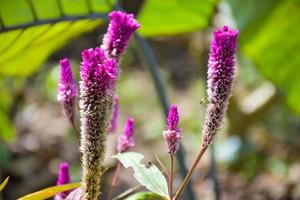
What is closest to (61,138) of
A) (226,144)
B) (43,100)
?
(43,100)

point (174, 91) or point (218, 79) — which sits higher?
point (218, 79)

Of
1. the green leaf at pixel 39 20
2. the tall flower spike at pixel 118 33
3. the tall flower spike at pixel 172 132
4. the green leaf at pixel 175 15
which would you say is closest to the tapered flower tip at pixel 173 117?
the tall flower spike at pixel 172 132

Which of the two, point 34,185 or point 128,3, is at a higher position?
point 128,3

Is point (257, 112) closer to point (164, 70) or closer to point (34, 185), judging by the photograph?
point (34, 185)

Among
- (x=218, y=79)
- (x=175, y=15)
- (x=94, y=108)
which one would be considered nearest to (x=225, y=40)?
(x=218, y=79)

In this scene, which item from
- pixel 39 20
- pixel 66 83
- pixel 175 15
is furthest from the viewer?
pixel 175 15

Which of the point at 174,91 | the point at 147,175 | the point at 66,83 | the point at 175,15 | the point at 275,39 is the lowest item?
the point at 174,91

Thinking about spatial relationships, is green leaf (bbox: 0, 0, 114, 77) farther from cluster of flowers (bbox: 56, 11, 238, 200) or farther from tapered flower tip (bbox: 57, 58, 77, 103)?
cluster of flowers (bbox: 56, 11, 238, 200)

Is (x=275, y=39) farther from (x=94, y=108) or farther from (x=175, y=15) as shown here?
(x=94, y=108)
